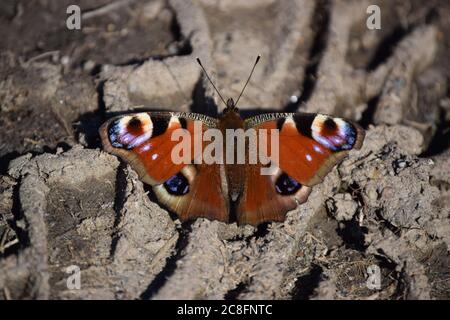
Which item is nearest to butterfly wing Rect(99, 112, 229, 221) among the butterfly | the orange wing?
the butterfly

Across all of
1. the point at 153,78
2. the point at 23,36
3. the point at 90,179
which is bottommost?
the point at 90,179

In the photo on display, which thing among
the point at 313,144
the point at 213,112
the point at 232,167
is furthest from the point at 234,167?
the point at 213,112

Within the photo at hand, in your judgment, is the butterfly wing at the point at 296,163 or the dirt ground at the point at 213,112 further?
the butterfly wing at the point at 296,163

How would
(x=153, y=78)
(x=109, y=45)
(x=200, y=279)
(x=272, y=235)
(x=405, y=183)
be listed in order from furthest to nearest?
(x=109, y=45) → (x=153, y=78) → (x=405, y=183) → (x=272, y=235) → (x=200, y=279)

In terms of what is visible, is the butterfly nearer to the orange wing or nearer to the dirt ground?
the orange wing

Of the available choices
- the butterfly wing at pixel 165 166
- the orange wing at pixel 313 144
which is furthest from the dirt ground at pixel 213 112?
the orange wing at pixel 313 144

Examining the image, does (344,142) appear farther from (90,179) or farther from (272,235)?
(90,179)

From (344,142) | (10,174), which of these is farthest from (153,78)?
(344,142)

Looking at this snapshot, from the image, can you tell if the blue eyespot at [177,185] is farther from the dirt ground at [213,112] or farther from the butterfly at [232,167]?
the dirt ground at [213,112]
